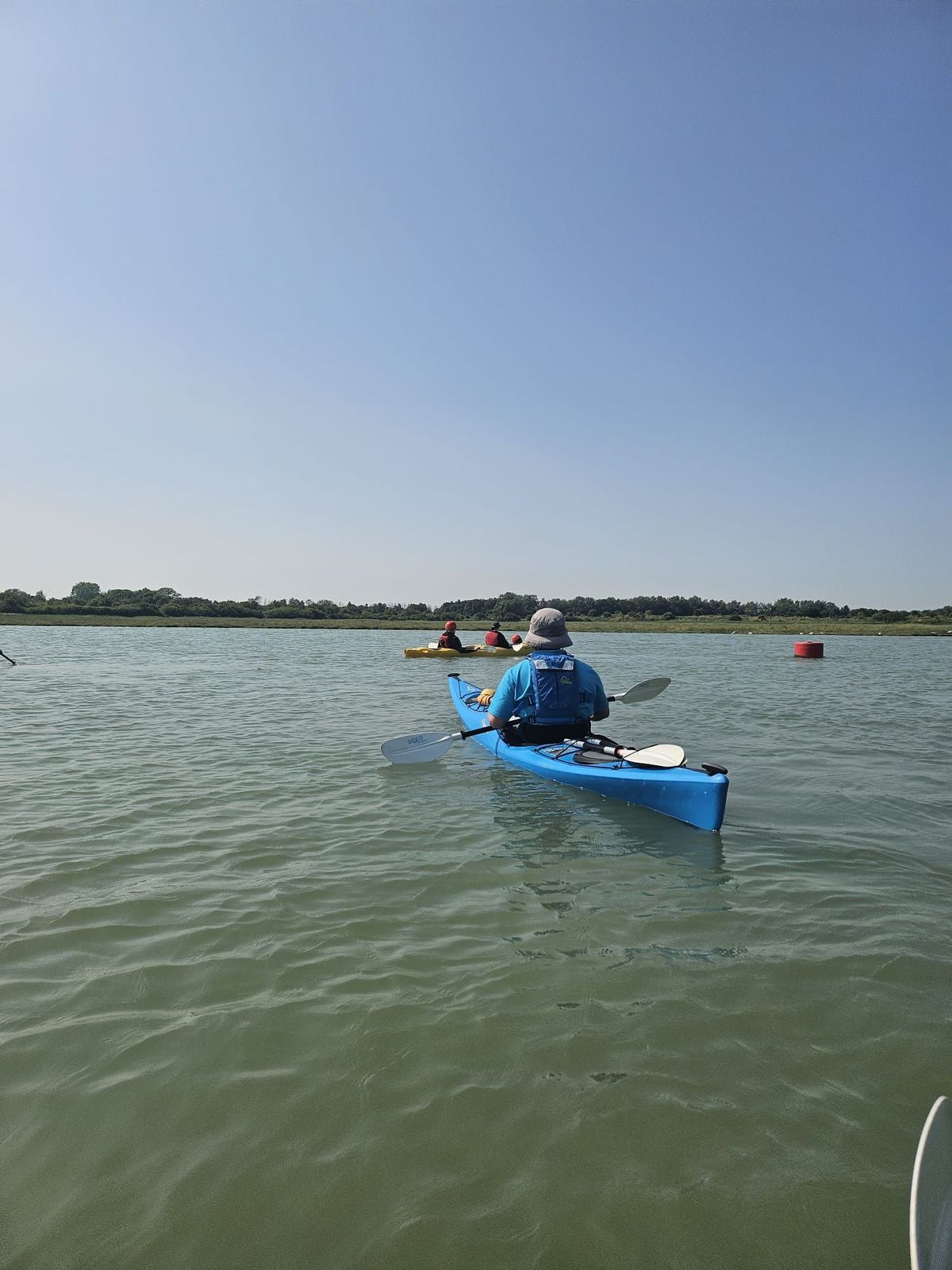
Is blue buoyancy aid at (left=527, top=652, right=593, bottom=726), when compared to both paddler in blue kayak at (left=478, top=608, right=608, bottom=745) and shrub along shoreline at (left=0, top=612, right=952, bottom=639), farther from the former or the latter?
shrub along shoreline at (left=0, top=612, right=952, bottom=639)

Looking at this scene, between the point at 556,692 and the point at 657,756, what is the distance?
60.0 inches

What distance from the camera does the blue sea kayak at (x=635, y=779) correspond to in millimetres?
6844

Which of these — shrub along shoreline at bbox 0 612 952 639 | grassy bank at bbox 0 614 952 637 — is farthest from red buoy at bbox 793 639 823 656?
shrub along shoreline at bbox 0 612 952 639

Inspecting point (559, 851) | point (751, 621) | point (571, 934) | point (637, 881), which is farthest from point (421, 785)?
point (751, 621)

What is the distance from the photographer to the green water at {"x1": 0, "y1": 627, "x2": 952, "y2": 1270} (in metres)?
2.46

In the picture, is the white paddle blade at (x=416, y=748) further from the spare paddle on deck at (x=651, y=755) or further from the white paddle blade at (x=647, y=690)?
the white paddle blade at (x=647, y=690)

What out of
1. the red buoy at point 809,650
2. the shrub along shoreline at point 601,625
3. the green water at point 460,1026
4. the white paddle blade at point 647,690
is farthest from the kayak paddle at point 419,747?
the shrub along shoreline at point 601,625

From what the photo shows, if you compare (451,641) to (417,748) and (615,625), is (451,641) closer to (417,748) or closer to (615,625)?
(417,748)

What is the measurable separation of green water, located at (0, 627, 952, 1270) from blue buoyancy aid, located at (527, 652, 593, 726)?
919 mm

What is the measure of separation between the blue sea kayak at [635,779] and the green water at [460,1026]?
0.26m

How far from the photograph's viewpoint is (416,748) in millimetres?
9922

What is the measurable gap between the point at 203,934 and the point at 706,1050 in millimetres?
3041

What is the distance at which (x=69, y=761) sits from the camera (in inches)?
378

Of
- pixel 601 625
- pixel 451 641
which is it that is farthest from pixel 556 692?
pixel 601 625
